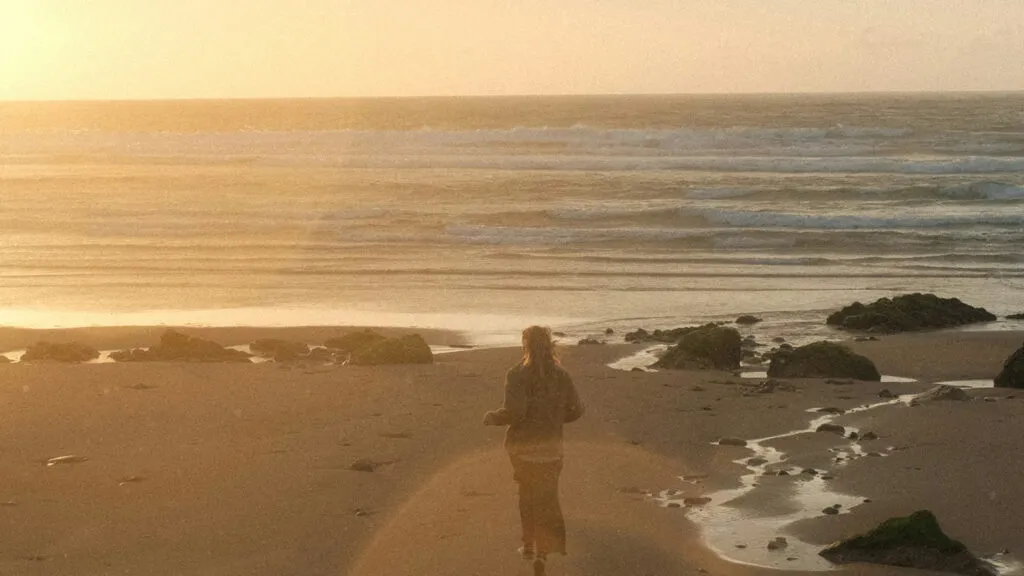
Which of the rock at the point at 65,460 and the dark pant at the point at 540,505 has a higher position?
the dark pant at the point at 540,505

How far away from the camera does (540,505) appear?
270 inches

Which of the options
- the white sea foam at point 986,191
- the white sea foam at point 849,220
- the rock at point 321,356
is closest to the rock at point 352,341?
the rock at point 321,356

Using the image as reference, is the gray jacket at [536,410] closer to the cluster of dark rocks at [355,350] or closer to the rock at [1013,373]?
the cluster of dark rocks at [355,350]

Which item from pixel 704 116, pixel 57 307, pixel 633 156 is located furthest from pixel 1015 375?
pixel 704 116

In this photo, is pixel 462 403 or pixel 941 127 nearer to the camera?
pixel 462 403

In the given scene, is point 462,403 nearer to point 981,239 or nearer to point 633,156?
point 981,239

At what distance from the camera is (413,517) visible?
820cm

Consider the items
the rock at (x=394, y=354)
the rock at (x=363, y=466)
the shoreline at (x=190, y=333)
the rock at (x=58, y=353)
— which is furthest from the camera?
the shoreline at (x=190, y=333)

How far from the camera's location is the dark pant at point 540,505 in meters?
6.80

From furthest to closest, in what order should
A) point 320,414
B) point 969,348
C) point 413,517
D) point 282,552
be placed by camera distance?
point 969,348 → point 320,414 → point 413,517 → point 282,552

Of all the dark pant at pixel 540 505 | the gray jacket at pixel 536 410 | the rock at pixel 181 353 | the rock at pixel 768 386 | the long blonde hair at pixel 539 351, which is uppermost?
the long blonde hair at pixel 539 351

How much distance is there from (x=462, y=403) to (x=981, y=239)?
21608 millimetres

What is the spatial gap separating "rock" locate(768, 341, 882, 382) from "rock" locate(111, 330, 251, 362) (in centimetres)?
589

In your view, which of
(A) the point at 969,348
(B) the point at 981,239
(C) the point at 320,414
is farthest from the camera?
(B) the point at 981,239
